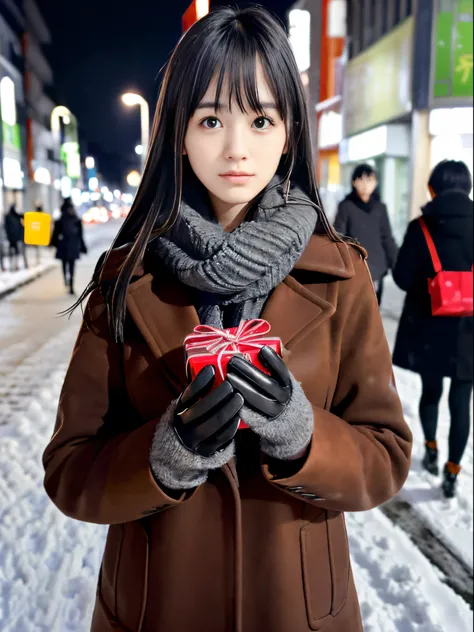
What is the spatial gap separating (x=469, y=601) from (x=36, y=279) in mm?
4009

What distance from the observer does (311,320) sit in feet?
3.62

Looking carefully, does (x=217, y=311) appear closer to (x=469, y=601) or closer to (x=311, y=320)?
(x=311, y=320)

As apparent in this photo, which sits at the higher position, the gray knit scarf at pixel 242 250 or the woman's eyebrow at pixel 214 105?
the woman's eyebrow at pixel 214 105

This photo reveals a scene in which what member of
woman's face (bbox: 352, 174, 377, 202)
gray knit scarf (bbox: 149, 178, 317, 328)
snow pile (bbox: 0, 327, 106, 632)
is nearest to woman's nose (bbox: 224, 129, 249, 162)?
gray knit scarf (bbox: 149, 178, 317, 328)

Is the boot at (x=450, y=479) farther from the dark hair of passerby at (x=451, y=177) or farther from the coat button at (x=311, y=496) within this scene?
the coat button at (x=311, y=496)

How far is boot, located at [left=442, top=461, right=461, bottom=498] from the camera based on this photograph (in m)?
3.30

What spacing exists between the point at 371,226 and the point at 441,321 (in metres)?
1.22

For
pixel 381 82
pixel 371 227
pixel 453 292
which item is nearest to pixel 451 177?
pixel 453 292

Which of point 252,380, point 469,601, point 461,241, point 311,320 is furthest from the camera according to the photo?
point 461,241

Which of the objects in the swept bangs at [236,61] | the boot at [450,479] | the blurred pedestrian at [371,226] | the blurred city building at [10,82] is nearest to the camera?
the swept bangs at [236,61]

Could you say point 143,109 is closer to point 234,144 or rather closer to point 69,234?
point 234,144

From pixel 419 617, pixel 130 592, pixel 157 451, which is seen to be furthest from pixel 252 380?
pixel 419 617

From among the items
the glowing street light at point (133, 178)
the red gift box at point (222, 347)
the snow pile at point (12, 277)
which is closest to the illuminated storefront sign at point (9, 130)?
the glowing street light at point (133, 178)

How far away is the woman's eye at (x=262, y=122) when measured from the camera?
3.39ft
